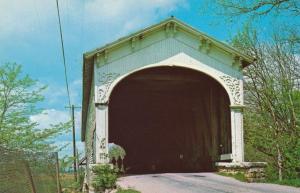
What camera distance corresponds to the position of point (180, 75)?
75.4 feet

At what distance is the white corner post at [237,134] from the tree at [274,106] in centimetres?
173

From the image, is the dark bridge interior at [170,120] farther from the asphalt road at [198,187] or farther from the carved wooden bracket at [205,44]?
the asphalt road at [198,187]

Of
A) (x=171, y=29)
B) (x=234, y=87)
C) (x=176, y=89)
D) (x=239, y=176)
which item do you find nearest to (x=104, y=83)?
(x=171, y=29)

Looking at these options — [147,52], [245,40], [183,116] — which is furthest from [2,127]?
[245,40]

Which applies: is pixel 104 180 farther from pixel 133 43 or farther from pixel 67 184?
pixel 133 43

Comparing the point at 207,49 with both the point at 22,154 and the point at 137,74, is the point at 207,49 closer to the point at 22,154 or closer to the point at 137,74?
the point at 137,74

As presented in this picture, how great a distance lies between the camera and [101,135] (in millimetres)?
19328

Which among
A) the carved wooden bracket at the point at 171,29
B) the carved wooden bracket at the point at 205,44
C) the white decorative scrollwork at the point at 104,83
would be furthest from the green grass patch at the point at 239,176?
the carved wooden bracket at the point at 171,29

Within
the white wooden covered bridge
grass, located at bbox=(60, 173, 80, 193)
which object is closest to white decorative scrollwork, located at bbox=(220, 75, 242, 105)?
the white wooden covered bridge

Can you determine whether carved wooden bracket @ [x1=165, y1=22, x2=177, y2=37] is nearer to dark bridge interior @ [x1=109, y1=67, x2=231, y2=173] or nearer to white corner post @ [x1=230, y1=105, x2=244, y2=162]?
dark bridge interior @ [x1=109, y1=67, x2=231, y2=173]

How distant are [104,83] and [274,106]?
10.8 meters

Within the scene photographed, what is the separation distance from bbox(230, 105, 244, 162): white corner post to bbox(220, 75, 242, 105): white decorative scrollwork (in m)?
0.31

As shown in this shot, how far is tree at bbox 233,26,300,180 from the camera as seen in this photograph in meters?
21.4

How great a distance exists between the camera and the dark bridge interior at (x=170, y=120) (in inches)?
907
